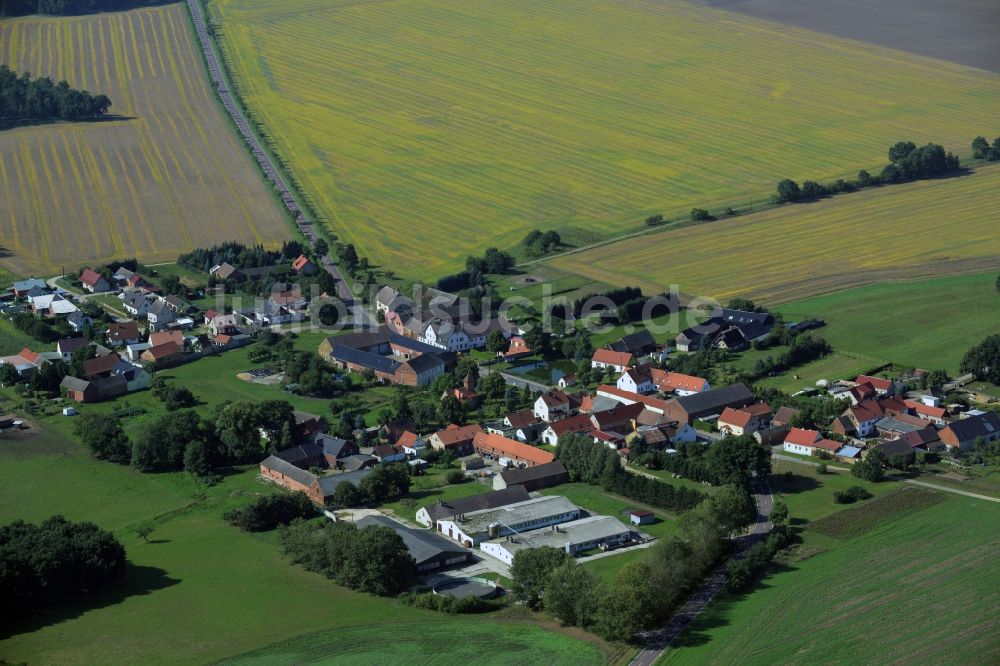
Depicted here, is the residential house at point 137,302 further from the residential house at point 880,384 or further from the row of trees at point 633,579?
the residential house at point 880,384

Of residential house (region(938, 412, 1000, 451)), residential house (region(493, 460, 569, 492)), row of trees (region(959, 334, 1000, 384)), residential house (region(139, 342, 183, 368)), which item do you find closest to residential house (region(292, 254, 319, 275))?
residential house (region(139, 342, 183, 368))

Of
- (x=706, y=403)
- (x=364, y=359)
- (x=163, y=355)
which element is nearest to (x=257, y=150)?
(x=163, y=355)

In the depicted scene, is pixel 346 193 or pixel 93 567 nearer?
pixel 93 567

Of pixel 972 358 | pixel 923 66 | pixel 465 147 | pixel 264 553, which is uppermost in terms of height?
pixel 923 66

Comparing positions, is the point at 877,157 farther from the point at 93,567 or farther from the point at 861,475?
the point at 93,567

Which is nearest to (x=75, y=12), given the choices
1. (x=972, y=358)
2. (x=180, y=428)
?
(x=180, y=428)

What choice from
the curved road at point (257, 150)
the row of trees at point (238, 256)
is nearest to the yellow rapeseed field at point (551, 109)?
the curved road at point (257, 150)

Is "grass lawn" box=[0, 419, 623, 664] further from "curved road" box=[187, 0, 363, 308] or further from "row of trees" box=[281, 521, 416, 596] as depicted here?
"curved road" box=[187, 0, 363, 308]
